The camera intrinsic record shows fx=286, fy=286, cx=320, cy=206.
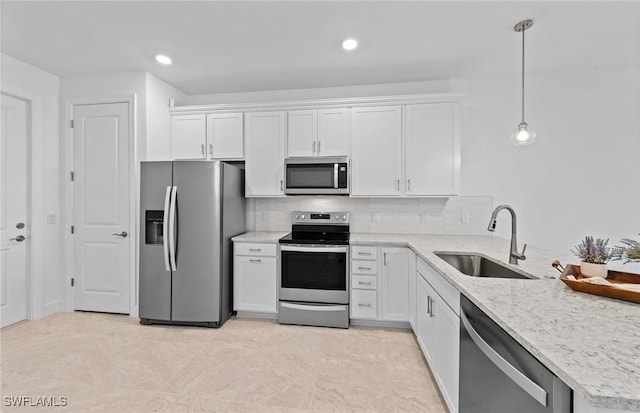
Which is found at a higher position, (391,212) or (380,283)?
(391,212)

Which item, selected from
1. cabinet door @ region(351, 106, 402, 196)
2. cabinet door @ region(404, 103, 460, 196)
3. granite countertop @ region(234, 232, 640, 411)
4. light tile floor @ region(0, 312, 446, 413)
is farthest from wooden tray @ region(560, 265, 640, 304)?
cabinet door @ region(351, 106, 402, 196)

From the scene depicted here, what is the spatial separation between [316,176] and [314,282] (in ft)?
3.68

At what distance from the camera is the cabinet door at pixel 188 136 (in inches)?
134

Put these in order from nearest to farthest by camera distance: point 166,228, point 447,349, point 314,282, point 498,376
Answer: point 498,376 < point 447,349 < point 166,228 < point 314,282

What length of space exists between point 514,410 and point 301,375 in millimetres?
1449

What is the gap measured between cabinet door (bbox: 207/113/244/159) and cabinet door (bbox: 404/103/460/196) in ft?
6.23

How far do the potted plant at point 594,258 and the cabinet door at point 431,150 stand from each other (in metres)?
1.67

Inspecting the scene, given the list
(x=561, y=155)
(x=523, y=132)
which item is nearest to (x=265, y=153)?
(x=523, y=132)

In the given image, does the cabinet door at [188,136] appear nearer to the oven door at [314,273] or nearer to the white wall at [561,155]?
the oven door at [314,273]

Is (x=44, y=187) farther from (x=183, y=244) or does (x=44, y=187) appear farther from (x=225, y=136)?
(x=225, y=136)

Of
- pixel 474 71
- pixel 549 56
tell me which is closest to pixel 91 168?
pixel 474 71

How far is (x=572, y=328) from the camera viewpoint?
3.01 ft

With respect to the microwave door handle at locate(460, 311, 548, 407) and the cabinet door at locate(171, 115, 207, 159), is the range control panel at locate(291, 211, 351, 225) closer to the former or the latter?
the cabinet door at locate(171, 115, 207, 159)

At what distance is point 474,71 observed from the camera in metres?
3.05
